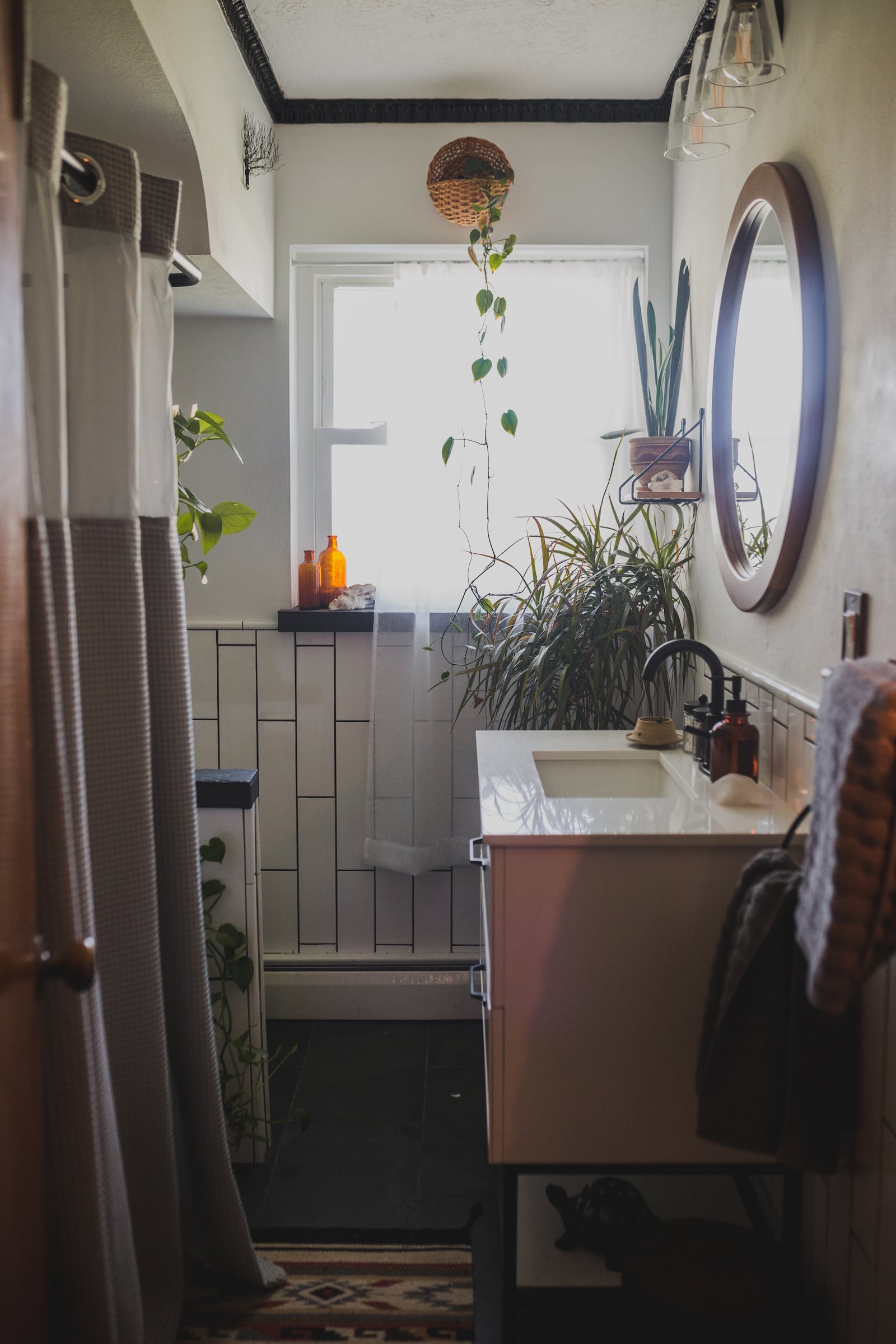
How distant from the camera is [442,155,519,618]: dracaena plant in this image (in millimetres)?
2598

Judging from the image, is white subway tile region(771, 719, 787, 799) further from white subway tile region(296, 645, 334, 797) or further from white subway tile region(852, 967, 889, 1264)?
white subway tile region(296, 645, 334, 797)

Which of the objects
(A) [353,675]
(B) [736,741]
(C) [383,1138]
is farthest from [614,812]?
(A) [353,675]

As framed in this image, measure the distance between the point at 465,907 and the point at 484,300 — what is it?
1.70 m

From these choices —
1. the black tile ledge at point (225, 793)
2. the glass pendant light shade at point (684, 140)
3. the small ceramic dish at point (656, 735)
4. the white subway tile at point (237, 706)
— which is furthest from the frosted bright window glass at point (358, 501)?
the glass pendant light shade at point (684, 140)

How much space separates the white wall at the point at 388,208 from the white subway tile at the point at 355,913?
1.19 metres

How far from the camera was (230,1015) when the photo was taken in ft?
6.93

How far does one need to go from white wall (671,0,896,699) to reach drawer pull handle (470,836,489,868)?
24.2 inches

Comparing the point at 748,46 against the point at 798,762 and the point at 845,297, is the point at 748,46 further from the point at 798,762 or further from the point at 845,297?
the point at 798,762

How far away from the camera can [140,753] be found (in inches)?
56.7

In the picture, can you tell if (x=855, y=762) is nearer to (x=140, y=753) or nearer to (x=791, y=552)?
(x=791, y=552)

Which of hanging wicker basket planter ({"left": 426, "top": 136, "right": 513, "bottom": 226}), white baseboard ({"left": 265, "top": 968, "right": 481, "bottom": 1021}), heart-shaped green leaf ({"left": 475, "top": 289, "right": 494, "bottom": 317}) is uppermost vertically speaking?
hanging wicker basket planter ({"left": 426, "top": 136, "right": 513, "bottom": 226})

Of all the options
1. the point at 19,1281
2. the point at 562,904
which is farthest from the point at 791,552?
the point at 19,1281

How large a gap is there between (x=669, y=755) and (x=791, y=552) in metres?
0.52

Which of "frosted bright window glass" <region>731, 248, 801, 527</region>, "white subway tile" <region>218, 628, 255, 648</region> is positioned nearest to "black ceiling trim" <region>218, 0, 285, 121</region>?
"frosted bright window glass" <region>731, 248, 801, 527</region>
